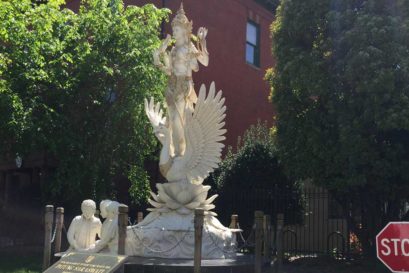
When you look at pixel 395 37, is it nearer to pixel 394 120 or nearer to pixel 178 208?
pixel 394 120

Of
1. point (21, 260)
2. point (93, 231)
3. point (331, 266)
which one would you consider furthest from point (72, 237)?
point (331, 266)

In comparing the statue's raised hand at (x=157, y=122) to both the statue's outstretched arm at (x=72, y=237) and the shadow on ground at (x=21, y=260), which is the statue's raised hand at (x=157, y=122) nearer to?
the statue's outstretched arm at (x=72, y=237)

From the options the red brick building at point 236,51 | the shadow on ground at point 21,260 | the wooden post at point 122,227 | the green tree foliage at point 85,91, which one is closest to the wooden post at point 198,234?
the wooden post at point 122,227

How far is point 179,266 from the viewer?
29.7 feet

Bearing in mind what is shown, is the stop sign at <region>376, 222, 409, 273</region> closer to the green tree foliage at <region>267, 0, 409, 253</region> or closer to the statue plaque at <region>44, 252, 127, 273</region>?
the statue plaque at <region>44, 252, 127, 273</region>

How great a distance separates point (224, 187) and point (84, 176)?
14.5 ft

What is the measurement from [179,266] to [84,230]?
2.41m

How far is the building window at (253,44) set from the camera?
23.5 meters

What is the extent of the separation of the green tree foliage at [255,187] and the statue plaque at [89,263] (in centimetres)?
924

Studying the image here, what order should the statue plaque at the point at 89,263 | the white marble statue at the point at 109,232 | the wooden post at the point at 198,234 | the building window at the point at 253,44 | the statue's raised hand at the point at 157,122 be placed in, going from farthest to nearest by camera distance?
the building window at the point at 253,44 < the statue's raised hand at the point at 157,122 < the white marble statue at the point at 109,232 < the wooden post at the point at 198,234 < the statue plaque at the point at 89,263

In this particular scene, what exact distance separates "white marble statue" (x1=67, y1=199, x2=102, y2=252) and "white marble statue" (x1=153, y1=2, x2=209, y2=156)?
215cm

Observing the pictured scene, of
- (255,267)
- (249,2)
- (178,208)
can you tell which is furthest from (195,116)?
(249,2)

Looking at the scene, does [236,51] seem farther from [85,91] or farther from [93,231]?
[93,231]

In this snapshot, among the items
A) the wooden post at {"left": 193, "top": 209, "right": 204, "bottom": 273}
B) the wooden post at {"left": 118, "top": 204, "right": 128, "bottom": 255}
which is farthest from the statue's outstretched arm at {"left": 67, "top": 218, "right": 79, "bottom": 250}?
the wooden post at {"left": 193, "top": 209, "right": 204, "bottom": 273}
